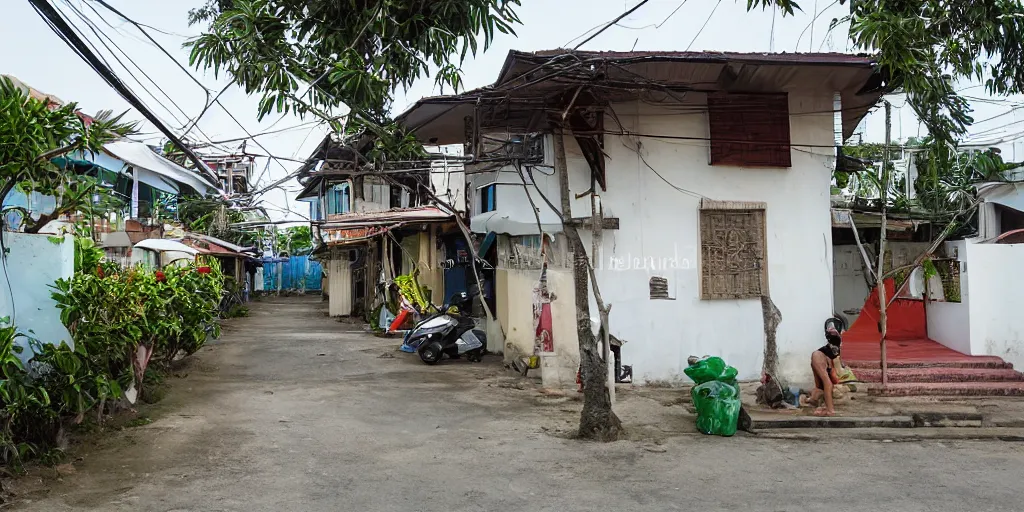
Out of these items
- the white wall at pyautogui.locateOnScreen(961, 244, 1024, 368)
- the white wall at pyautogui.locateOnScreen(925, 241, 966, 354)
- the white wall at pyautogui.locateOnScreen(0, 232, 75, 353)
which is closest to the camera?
the white wall at pyautogui.locateOnScreen(0, 232, 75, 353)

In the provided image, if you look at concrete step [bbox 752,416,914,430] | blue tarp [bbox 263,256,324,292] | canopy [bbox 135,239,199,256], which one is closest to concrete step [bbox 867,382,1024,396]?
concrete step [bbox 752,416,914,430]

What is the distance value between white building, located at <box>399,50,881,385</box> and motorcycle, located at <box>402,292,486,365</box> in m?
3.38

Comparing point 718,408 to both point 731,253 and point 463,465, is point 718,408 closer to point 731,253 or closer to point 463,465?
point 463,465

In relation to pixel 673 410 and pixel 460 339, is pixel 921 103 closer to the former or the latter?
pixel 673 410

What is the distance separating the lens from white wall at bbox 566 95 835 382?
36.5 feet

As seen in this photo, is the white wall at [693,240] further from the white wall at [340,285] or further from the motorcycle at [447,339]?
the white wall at [340,285]

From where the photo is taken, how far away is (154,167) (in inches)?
542

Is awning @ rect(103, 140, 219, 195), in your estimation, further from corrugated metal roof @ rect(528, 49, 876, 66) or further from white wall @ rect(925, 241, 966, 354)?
white wall @ rect(925, 241, 966, 354)

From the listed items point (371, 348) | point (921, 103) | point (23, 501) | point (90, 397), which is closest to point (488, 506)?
point (23, 501)

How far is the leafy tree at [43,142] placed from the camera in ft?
17.9

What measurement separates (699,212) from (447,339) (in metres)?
5.36

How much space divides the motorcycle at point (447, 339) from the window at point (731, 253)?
4.89m

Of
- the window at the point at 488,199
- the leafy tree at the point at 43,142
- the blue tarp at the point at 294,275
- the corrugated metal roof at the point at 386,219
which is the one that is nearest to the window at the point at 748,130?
the window at the point at 488,199

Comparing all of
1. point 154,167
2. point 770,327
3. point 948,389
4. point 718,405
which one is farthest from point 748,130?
point 154,167
